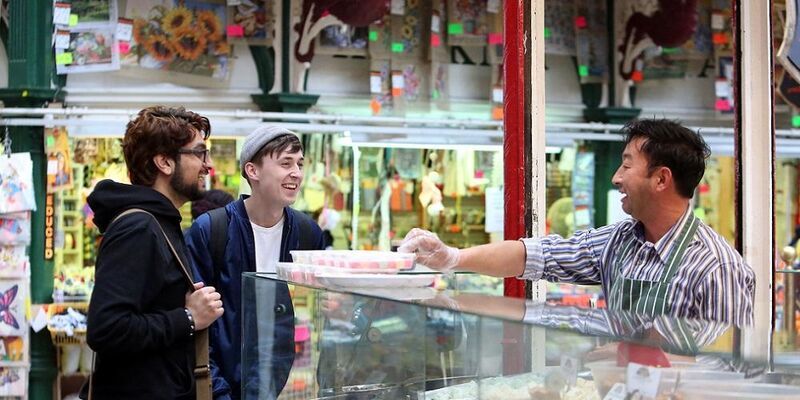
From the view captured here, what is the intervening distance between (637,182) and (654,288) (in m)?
0.28

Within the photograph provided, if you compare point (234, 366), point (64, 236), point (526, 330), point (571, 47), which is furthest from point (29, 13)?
point (526, 330)

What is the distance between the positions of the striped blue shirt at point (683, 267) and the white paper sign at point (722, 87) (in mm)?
6701

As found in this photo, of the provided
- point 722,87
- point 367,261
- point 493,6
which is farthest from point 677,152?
point 722,87

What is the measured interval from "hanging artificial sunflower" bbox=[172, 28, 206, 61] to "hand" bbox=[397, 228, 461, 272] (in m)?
5.60

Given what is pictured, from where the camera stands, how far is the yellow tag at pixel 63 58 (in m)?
7.57

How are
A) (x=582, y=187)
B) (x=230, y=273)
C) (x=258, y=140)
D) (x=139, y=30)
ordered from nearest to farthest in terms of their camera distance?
(x=230, y=273) → (x=258, y=140) → (x=139, y=30) → (x=582, y=187)

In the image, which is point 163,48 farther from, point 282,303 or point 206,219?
point 282,303

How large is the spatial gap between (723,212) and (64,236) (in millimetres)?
5548

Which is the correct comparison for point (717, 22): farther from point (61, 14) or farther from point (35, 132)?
point (35, 132)

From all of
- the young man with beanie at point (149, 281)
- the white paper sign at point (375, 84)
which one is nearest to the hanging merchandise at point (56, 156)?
the white paper sign at point (375, 84)

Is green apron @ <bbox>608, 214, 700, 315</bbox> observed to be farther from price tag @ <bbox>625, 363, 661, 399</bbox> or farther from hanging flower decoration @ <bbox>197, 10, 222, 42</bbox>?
hanging flower decoration @ <bbox>197, 10, 222, 42</bbox>

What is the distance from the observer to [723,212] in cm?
934

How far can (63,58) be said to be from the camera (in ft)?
24.9

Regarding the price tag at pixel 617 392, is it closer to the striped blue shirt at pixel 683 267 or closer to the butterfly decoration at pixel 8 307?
the striped blue shirt at pixel 683 267
